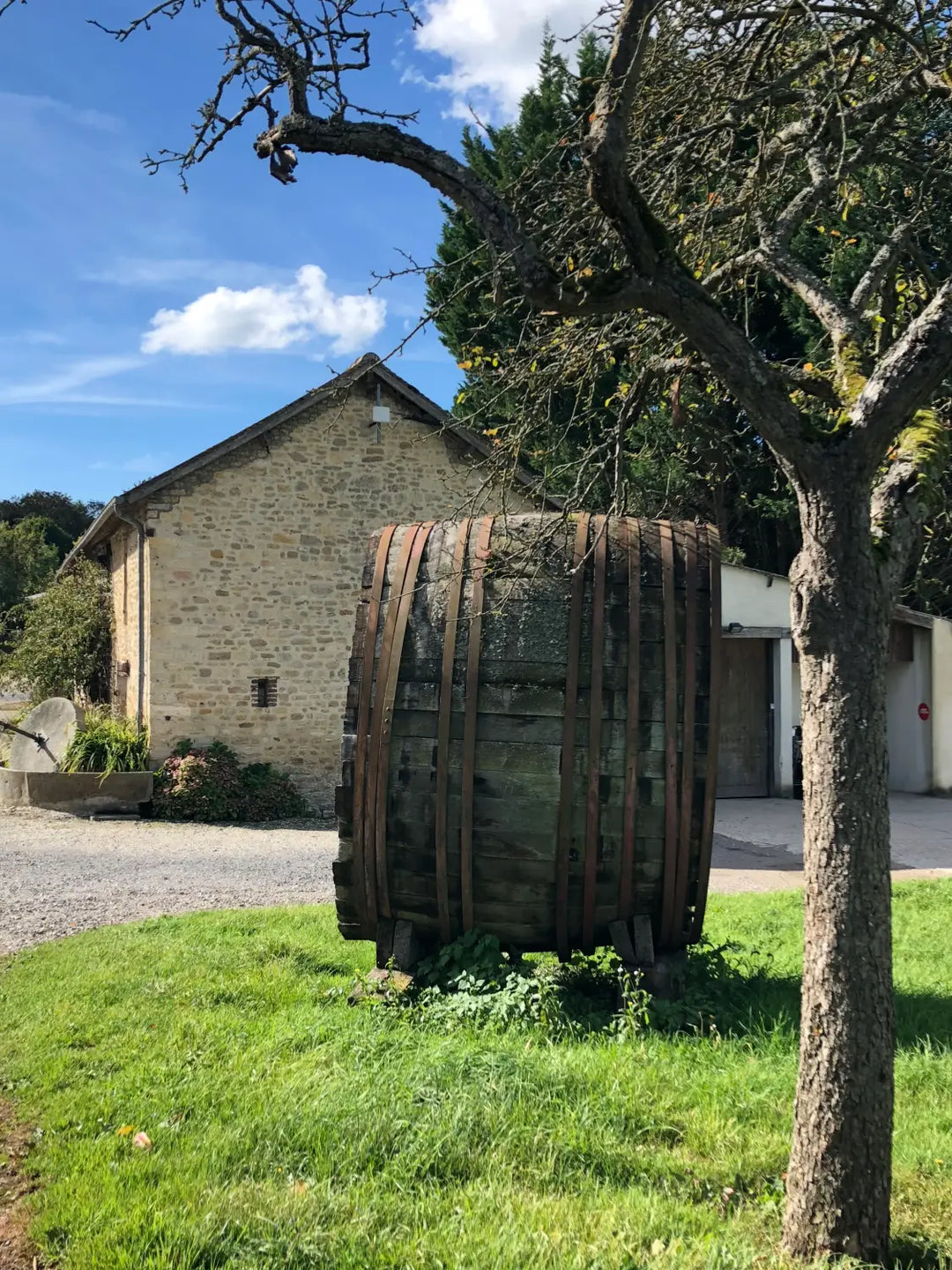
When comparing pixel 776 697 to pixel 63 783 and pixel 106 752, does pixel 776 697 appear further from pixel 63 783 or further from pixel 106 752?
pixel 63 783

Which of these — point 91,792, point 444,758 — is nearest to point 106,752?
point 91,792

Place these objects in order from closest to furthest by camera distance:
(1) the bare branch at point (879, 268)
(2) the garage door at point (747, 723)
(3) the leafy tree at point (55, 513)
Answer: (1) the bare branch at point (879, 268) < (2) the garage door at point (747, 723) < (3) the leafy tree at point (55, 513)

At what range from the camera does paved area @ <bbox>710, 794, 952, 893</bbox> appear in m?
9.12

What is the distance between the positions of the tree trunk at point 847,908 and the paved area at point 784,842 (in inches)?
189

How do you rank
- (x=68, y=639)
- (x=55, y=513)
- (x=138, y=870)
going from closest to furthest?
1. (x=138, y=870)
2. (x=68, y=639)
3. (x=55, y=513)

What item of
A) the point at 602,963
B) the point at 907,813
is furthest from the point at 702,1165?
the point at 907,813

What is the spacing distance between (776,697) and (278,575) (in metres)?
7.21

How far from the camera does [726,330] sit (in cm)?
273

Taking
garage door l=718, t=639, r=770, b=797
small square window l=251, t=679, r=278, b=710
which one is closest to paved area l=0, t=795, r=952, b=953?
garage door l=718, t=639, r=770, b=797

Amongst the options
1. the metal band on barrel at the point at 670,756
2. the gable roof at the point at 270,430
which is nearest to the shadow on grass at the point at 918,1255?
the metal band on barrel at the point at 670,756

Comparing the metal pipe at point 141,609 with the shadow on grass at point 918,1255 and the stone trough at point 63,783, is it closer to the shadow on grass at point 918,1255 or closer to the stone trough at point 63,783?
the stone trough at point 63,783

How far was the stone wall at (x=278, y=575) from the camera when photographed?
13.1 metres

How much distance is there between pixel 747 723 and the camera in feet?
48.5

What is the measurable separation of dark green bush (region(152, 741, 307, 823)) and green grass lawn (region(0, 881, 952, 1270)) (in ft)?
25.1
